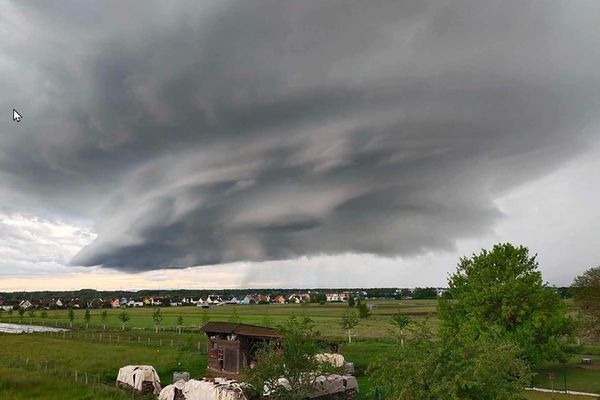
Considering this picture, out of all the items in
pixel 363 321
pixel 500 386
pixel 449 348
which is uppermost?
pixel 449 348

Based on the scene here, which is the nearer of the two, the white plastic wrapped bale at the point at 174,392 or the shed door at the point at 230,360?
the white plastic wrapped bale at the point at 174,392

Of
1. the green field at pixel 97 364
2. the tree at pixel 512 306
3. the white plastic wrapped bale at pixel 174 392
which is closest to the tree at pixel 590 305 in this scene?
the green field at pixel 97 364

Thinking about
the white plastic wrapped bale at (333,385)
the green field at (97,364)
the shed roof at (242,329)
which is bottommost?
the green field at (97,364)

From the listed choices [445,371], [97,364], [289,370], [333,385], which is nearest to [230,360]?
[97,364]

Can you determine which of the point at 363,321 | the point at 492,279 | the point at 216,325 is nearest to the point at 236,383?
the point at 216,325

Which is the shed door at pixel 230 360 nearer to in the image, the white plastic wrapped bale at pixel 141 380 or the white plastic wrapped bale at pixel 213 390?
the white plastic wrapped bale at pixel 141 380

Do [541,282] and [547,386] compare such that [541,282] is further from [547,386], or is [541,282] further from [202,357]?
[202,357]
